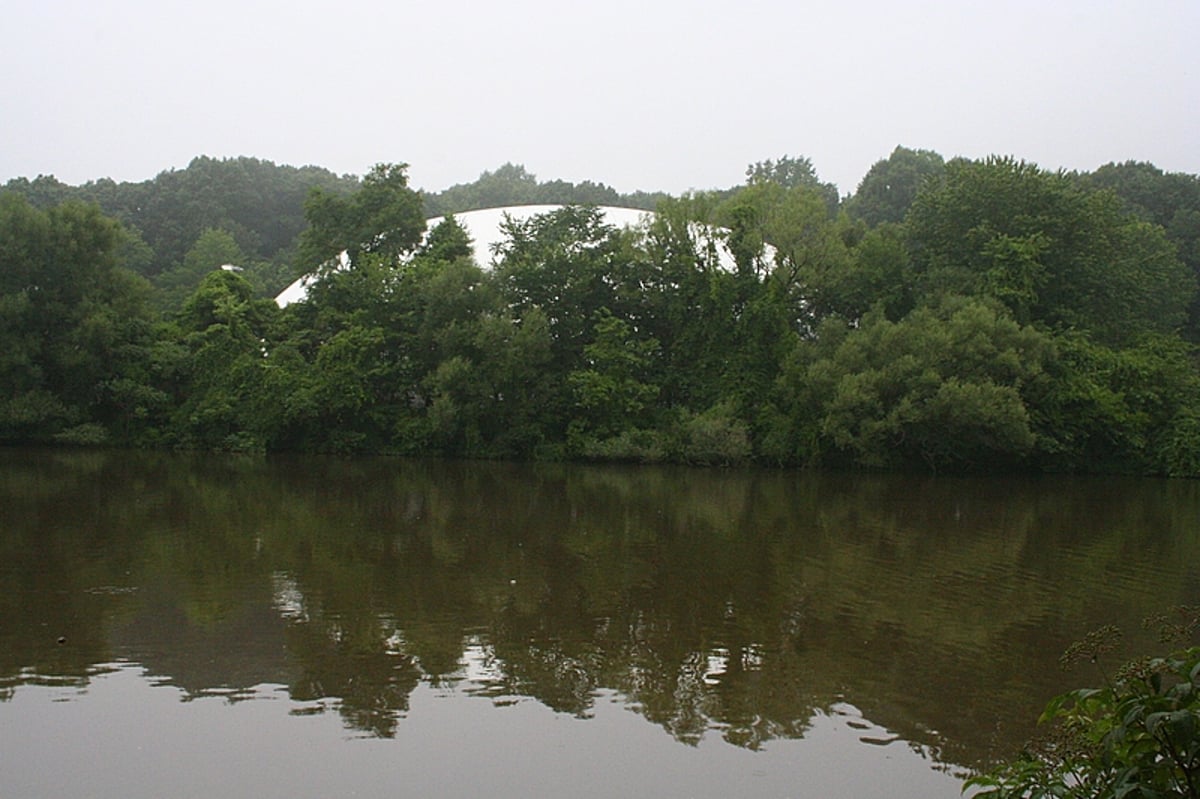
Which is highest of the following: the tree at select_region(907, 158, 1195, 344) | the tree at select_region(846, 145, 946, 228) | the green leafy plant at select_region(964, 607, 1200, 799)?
the tree at select_region(846, 145, 946, 228)

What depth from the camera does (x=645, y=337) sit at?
32.4 m

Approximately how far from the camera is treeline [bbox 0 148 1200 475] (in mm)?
27578

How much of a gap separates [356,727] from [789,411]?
2403 cm

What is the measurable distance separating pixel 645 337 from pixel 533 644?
80.9ft

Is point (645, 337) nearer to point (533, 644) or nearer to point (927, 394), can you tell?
point (927, 394)

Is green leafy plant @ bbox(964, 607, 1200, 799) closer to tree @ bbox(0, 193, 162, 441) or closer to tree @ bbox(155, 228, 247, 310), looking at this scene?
tree @ bbox(0, 193, 162, 441)

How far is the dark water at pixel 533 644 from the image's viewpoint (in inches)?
226

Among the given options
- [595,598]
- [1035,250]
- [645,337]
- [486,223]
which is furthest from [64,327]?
[1035,250]

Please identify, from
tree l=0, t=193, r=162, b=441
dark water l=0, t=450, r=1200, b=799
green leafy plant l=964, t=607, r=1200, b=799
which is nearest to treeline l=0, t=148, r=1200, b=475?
→ tree l=0, t=193, r=162, b=441

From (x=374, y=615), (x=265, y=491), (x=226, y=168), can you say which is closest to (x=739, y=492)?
(x=265, y=491)

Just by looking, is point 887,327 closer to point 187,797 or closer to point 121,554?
point 121,554

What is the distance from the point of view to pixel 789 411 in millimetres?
29141

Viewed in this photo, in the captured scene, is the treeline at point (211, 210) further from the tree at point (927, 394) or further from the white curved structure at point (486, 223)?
the tree at point (927, 394)

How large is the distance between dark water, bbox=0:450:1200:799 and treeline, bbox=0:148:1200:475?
38.0 ft
